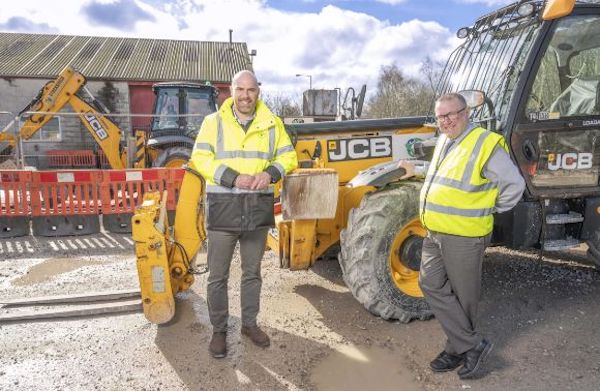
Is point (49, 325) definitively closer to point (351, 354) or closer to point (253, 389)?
point (253, 389)

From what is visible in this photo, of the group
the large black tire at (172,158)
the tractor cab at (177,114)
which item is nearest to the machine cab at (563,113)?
A: the large black tire at (172,158)

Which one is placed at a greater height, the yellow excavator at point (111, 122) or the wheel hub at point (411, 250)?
the yellow excavator at point (111, 122)

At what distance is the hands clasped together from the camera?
11.0 ft

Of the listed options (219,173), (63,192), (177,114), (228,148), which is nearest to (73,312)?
(219,173)

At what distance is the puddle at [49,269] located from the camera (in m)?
5.42

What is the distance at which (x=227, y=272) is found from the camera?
3.59 m

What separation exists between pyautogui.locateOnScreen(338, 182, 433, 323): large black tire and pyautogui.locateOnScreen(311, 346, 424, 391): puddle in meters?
0.44

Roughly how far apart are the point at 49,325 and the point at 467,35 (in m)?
4.75

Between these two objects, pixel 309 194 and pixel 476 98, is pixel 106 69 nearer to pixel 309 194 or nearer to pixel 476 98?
pixel 309 194

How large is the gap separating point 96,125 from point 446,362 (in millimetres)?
9481

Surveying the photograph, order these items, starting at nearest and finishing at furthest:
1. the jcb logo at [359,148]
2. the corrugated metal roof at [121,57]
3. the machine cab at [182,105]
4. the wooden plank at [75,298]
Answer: the wooden plank at [75,298] < the jcb logo at [359,148] < the machine cab at [182,105] < the corrugated metal roof at [121,57]

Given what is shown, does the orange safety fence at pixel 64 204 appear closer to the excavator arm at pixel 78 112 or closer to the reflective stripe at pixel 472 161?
the excavator arm at pixel 78 112

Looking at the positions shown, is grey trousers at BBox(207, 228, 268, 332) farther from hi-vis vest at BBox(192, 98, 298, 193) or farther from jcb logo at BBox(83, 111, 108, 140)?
jcb logo at BBox(83, 111, 108, 140)

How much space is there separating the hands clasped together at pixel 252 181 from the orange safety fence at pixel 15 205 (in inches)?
218
